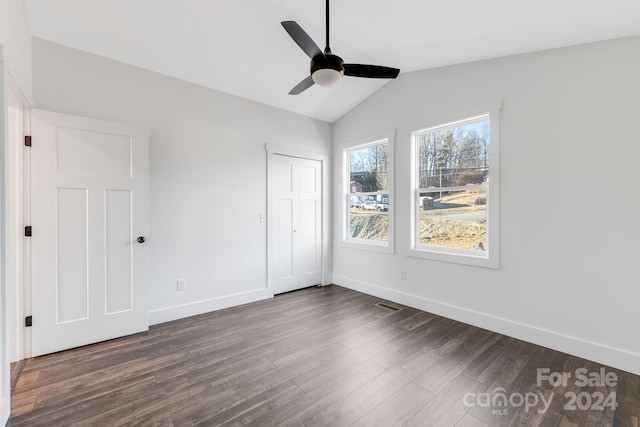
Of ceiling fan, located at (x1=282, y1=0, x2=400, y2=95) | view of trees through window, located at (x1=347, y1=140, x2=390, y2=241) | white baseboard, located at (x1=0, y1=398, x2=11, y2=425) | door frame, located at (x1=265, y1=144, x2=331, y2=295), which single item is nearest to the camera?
white baseboard, located at (x1=0, y1=398, x2=11, y2=425)

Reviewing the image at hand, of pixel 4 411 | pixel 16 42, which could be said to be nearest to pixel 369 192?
pixel 16 42

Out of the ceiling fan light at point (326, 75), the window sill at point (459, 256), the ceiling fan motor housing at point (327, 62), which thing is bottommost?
the window sill at point (459, 256)

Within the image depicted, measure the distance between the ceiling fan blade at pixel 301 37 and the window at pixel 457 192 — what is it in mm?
2024

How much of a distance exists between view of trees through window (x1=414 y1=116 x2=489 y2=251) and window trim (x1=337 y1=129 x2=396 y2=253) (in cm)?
33

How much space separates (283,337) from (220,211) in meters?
1.70

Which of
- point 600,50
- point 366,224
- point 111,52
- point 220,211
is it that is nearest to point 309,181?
point 366,224

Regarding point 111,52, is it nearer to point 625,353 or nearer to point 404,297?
point 404,297

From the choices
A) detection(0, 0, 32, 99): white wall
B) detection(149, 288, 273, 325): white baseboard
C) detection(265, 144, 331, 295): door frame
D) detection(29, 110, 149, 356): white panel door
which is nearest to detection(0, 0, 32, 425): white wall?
detection(0, 0, 32, 99): white wall

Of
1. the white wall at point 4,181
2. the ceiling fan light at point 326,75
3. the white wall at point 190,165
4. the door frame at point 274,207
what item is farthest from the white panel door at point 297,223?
the white wall at point 4,181

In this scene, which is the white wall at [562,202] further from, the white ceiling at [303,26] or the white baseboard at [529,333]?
→ the white ceiling at [303,26]

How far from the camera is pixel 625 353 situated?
225 centimetres

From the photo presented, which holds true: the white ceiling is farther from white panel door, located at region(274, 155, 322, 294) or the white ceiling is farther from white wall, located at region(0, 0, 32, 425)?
white panel door, located at region(274, 155, 322, 294)

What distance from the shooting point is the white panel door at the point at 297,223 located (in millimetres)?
4129

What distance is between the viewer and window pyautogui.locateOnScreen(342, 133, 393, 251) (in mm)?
3982
